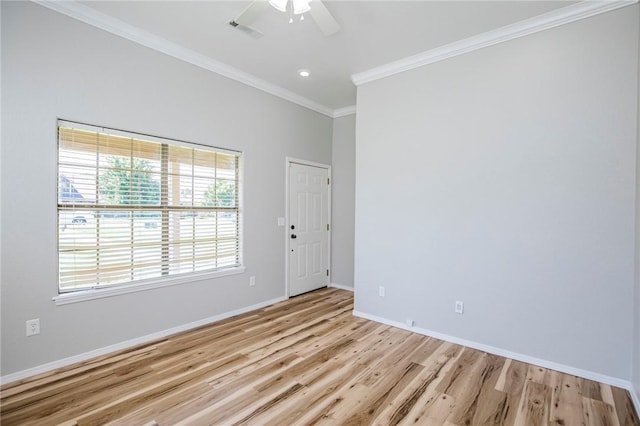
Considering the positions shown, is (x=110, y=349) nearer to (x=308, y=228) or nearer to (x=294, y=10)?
(x=308, y=228)

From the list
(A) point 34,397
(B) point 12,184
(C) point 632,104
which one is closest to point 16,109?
(B) point 12,184

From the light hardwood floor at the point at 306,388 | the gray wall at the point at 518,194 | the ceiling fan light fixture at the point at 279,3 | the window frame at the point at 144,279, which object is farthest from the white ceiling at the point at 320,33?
the light hardwood floor at the point at 306,388

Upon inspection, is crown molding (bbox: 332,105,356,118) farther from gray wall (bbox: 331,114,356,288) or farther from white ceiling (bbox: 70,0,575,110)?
white ceiling (bbox: 70,0,575,110)

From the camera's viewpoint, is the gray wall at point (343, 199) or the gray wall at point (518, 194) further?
the gray wall at point (343, 199)

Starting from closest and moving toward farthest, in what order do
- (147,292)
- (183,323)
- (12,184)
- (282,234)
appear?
1. (12,184)
2. (147,292)
3. (183,323)
4. (282,234)

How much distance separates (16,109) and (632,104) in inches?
187

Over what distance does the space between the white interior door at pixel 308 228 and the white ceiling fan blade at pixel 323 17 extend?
91.2 inches

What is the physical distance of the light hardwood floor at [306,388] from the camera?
6.57 feet

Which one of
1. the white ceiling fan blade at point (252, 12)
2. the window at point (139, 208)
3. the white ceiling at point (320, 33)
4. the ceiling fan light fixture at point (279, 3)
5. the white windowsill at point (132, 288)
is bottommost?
the white windowsill at point (132, 288)

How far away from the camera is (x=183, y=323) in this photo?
11.1ft

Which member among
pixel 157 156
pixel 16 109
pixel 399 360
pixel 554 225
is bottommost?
pixel 399 360

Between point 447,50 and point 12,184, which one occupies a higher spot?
point 447,50

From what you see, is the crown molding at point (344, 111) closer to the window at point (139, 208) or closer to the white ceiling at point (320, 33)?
the white ceiling at point (320, 33)

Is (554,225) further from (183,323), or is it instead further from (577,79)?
(183,323)
